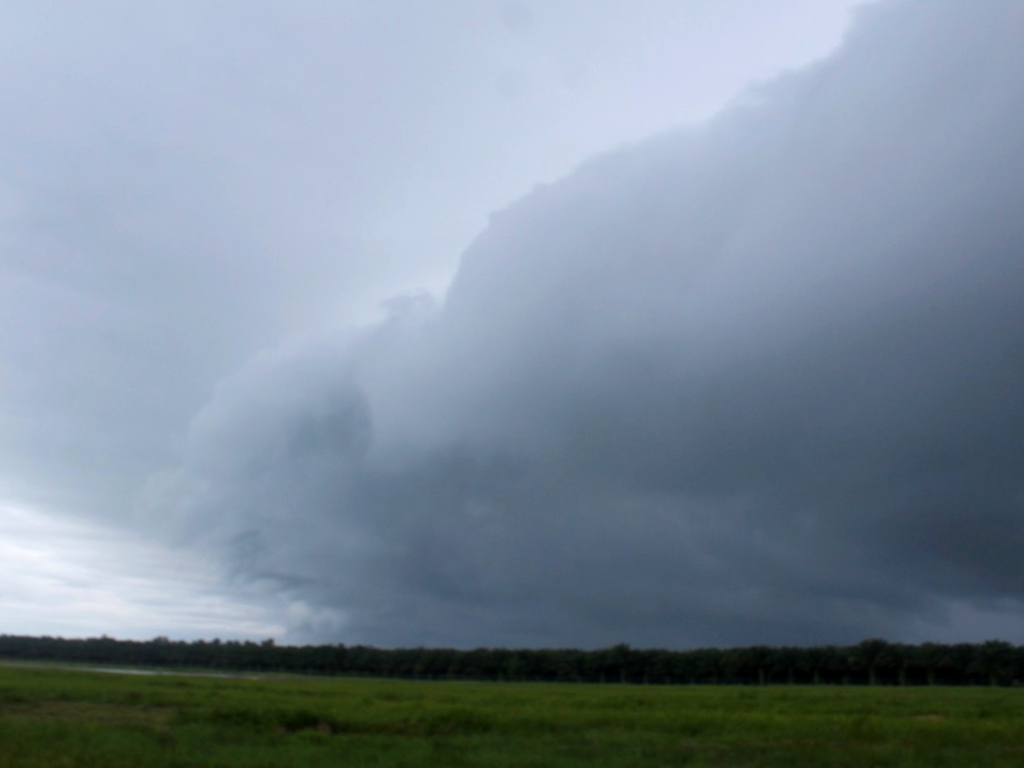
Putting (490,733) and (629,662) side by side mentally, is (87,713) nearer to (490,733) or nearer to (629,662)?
(490,733)

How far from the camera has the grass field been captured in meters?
28.0

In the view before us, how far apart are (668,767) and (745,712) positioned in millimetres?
21005

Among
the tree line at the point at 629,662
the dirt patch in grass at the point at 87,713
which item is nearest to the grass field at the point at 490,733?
the dirt patch in grass at the point at 87,713

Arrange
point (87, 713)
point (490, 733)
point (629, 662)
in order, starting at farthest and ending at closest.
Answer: point (629, 662) < point (87, 713) < point (490, 733)

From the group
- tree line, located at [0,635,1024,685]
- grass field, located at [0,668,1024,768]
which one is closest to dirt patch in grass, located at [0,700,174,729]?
grass field, located at [0,668,1024,768]

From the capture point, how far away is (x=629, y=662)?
6142 inches

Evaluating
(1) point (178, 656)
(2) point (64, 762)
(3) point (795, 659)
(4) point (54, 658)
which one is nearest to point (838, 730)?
(2) point (64, 762)

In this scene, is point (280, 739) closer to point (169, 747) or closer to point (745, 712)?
point (169, 747)

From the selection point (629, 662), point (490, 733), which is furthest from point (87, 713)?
point (629, 662)

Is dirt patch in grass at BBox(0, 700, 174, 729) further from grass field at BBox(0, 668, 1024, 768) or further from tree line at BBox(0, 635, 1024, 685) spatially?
tree line at BBox(0, 635, 1024, 685)

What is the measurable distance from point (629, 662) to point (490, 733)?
124859 mm

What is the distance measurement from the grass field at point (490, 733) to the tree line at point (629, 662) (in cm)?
9096

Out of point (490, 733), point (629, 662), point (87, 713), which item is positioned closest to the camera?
point (490, 733)

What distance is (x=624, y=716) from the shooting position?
43062 mm
